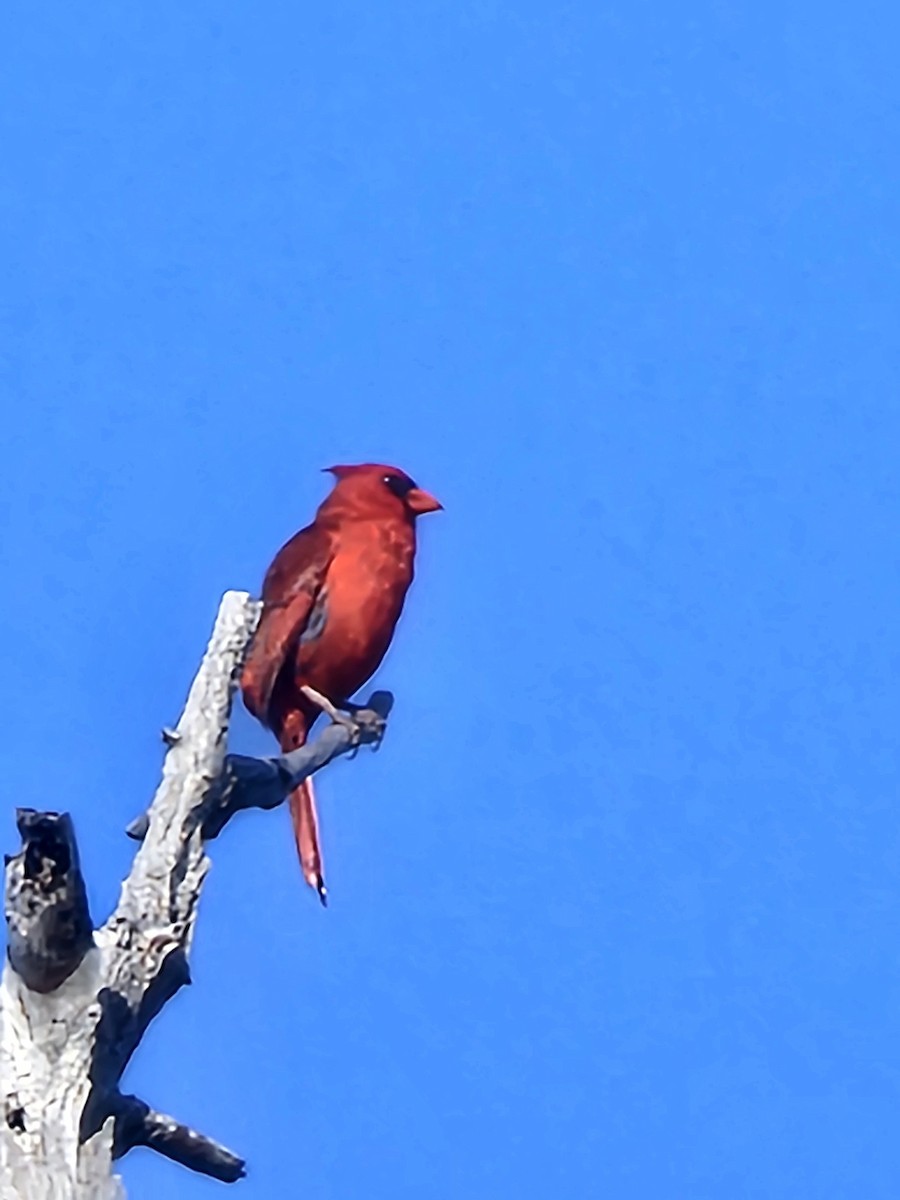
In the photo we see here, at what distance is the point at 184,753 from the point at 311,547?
239 centimetres

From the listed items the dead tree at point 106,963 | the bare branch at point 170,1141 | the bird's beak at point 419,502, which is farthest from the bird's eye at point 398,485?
the bare branch at point 170,1141

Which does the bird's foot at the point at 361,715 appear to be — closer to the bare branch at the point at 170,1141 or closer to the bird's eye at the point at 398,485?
the bird's eye at the point at 398,485

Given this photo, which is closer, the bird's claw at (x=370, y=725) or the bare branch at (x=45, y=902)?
the bare branch at (x=45, y=902)

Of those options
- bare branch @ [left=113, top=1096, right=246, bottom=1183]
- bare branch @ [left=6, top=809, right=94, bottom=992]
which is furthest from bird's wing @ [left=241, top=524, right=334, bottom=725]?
bare branch @ [left=6, top=809, right=94, bottom=992]

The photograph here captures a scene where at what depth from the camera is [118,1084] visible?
3658 mm

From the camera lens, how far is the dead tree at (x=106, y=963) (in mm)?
3432

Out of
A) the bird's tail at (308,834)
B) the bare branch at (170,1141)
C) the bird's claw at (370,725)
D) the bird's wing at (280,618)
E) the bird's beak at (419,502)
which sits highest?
the bird's beak at (419,502)

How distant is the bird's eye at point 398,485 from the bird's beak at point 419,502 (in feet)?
0.04

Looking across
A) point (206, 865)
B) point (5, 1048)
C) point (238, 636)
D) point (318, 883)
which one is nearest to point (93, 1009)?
point (5, 1048)

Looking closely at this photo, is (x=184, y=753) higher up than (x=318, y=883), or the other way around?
(x=318, y=883)

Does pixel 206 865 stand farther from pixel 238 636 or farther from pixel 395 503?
pixel 395 503

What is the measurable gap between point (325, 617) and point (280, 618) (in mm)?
132

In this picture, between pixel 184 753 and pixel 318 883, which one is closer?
pixel 184 753

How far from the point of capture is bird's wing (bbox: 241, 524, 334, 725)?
6.05 metres
